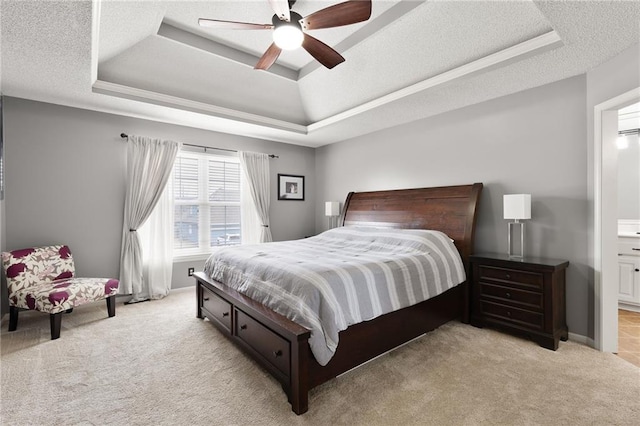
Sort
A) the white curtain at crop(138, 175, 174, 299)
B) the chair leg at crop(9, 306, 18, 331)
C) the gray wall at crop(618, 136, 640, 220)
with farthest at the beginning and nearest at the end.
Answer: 1. the white curtain at crop(138, 175, 174, 299)
2. the gray wall at crop(618, 136, 640, 220)
3. the chair leg at crop(9, 306, 18, 331)

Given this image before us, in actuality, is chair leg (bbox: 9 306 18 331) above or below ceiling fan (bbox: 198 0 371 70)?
below

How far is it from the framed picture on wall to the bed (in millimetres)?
1825

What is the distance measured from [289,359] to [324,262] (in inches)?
34.1

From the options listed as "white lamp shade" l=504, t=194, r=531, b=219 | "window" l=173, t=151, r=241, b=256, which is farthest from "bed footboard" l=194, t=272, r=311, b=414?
"white lamp shade" l=504, t=194, r=531, b=219

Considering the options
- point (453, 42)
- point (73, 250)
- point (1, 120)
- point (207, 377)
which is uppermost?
point (453, 42)

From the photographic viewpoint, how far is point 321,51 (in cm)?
263

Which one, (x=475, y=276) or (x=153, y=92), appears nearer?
(x=475, y=276)

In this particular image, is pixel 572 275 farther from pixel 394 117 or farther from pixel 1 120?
pixel 1 120

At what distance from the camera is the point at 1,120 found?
323 cm

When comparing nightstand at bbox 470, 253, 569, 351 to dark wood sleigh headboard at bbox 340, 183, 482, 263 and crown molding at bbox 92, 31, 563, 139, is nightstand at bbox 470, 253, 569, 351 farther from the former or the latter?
crown molding at bbox 92, 31, 563, 139

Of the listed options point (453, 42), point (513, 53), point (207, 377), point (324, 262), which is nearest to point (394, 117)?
point (453, 42)

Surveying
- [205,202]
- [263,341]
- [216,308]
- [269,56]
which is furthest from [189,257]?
[269,56]

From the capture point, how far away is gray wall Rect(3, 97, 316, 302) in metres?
3.45

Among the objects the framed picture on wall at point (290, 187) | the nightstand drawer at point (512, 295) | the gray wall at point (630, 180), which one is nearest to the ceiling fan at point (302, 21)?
the nightstand drawer at point (512, 295)
